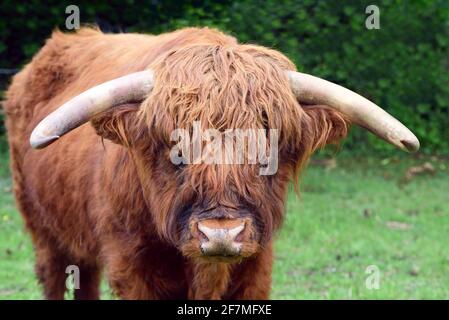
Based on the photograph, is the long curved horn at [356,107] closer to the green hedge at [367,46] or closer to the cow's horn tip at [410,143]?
the cow's horn tip at [410,143]

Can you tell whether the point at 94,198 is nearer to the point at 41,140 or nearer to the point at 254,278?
the point at 254,278

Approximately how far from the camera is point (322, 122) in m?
4.33

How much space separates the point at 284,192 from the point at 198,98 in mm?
567

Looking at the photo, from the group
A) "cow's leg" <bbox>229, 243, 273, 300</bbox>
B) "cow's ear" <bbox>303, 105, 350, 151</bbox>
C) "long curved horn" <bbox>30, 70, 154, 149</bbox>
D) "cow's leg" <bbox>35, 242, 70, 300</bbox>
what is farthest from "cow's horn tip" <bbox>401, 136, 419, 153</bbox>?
"cow's leg" <bbox>35, 242, 70, 300</bbox>

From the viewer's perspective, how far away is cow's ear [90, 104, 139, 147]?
167 inches

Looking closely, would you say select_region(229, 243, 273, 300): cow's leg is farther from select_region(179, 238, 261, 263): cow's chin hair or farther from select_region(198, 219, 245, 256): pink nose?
select_region(198, 219, 245, 256): pink nose

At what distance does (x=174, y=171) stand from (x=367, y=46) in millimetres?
8935

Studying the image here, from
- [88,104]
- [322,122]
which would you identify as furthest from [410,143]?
[88,104]

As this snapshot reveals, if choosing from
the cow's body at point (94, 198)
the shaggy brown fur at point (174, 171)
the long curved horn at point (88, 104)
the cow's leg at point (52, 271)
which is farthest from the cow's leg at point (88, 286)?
the long curved horn at point (88, 104)

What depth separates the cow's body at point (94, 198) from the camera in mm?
4586

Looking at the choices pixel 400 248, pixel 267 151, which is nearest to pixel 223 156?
pixel 267 151

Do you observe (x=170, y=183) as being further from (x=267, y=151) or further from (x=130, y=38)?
(x=130, y=38)

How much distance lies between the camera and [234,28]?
40.1 feet
